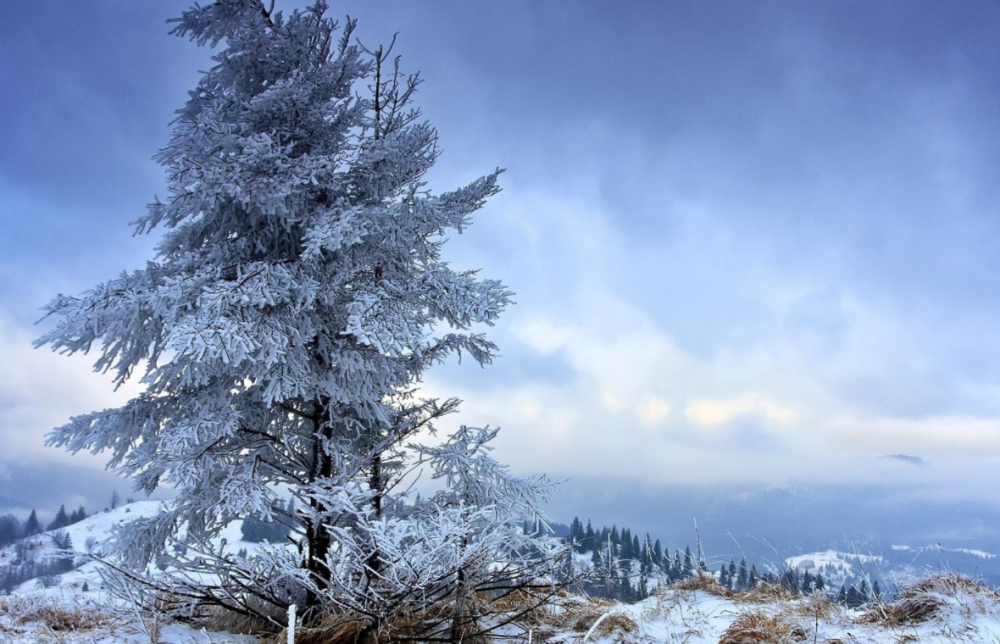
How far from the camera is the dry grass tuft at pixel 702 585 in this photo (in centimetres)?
668

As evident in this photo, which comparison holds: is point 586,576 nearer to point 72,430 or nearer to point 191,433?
point 191,433

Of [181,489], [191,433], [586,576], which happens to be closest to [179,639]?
[191,433]

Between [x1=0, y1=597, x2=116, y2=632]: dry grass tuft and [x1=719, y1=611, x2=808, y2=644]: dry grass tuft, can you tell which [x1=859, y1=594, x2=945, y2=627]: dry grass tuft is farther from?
[x1=0, y1=597, x2=116, y2=632]: dry grass tuft

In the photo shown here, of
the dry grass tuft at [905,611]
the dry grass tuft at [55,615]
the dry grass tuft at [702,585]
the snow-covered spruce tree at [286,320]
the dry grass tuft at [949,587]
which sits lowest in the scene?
the dry grass tuft at [55,615]

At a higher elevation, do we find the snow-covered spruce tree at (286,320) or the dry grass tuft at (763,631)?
the snow-covered spruce tree at (286,320)

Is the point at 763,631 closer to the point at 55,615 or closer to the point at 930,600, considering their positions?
the point at 930,600

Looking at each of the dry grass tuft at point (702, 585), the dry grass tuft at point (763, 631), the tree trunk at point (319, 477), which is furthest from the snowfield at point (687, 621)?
the tree trunk at point (319, 477)

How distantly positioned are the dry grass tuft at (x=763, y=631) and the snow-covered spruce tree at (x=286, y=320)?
5.41 feet

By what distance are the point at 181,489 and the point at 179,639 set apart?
7.79 feet

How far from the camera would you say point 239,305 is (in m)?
5.82

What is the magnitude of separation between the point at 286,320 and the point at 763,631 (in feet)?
18.1

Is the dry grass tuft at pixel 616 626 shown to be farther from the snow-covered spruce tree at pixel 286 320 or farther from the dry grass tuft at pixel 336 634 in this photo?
the dry grass tuft at pixel 336 634

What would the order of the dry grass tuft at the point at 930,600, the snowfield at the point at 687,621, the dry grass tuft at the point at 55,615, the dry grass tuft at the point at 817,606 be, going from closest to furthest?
the snowfield at the point at 687,621, the dry grass tuft at the point at 930,600, the dry grass tuft at the point at 55,615, the dry grass tuft at the point at 817,606

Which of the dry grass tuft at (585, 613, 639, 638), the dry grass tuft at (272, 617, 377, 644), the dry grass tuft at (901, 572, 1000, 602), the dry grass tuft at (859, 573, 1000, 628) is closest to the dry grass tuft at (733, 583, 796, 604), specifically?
the dry grass tuft at (859, 573, 1000, 628)
